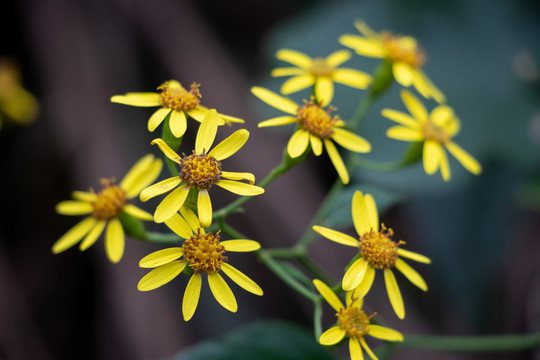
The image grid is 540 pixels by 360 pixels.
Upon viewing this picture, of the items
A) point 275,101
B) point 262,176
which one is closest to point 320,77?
point 275,101

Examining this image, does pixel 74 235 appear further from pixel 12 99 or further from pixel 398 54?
pixel 12 99

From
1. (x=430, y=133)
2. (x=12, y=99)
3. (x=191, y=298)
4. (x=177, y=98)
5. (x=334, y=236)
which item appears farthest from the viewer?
(x=12, y=99)

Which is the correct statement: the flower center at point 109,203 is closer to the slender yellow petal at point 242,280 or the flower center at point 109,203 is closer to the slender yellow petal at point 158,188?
the slender yellow petal at point 158,188

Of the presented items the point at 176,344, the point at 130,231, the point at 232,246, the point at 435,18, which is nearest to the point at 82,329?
the point at 176,344

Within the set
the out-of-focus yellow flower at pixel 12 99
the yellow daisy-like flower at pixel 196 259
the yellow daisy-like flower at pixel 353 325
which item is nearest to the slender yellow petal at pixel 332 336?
the yellow daisy-like flower at pixel 353 325

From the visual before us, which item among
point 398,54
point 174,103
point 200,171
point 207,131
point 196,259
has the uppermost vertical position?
point 398,54

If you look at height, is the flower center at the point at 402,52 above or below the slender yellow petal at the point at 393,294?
above
